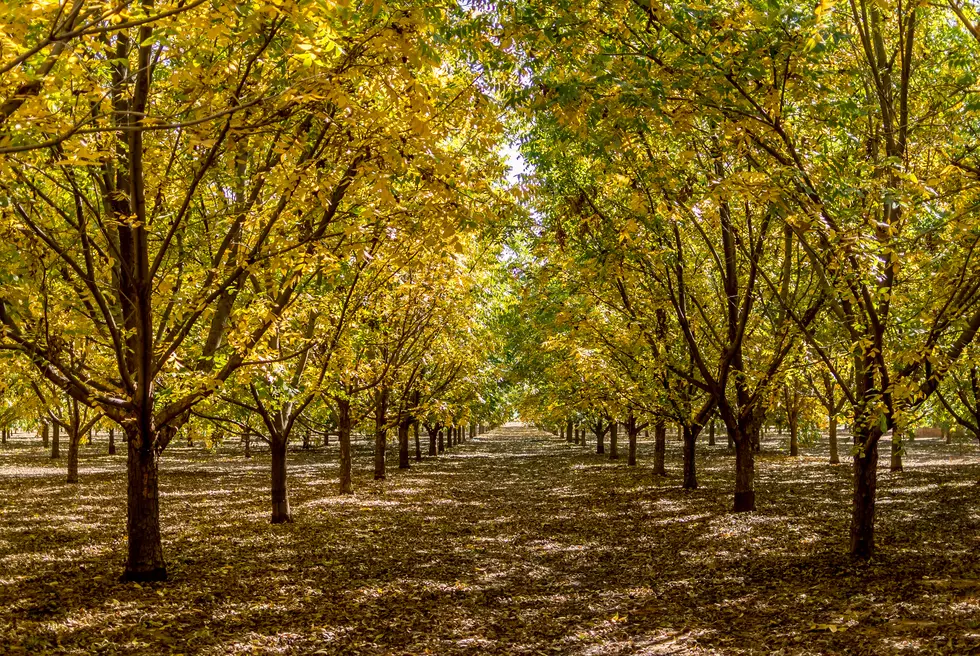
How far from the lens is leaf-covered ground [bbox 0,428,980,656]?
27.2ft

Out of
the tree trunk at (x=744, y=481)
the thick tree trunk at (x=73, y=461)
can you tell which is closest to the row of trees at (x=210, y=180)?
the tree trunk at (x=744, y=481)

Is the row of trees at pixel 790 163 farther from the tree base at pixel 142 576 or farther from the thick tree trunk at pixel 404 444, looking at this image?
the thick tree trunk at pixel 404 444

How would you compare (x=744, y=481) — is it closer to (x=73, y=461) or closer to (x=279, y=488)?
(x=279, y=488)

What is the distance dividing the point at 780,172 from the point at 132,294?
9090 mm

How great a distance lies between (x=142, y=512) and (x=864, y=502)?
459 inches

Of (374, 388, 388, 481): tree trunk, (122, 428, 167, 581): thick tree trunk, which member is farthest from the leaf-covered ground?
(374, 388, 388, 481): tree trunk

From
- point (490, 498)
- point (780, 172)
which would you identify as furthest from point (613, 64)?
point (490, 498)

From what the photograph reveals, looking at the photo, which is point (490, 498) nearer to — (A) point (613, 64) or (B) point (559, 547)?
(B) point (559, 547)

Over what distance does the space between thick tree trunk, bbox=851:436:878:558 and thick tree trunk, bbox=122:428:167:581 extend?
1111cm

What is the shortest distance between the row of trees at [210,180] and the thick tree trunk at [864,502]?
7.29 m

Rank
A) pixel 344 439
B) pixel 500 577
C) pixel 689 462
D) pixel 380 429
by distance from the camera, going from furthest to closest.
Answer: pixel 380 429 → pixel 689 462 → pixel 344 439 → pixel 500 577

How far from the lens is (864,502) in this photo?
11906 mm

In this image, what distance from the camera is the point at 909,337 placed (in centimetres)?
968

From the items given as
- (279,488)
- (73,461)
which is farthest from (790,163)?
(73,461)
